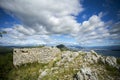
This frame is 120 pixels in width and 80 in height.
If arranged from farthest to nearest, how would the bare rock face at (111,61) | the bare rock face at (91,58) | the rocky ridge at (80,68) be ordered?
the bare rock face at (91,58), the bare rock face at (111,61), the rocky ridge at (80,68)

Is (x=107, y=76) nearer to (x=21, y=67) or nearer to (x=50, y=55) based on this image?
(x=50, y=55)

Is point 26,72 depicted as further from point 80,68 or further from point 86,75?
point 86,75

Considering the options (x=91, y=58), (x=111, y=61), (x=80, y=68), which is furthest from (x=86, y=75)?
(x=111, y=61)

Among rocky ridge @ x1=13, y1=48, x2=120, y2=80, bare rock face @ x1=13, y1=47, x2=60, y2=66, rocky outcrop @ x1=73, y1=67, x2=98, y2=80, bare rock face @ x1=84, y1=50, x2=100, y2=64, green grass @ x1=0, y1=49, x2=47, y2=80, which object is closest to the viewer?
rocky outcrop @ x1=73, y1=67, x2=98, y2=80

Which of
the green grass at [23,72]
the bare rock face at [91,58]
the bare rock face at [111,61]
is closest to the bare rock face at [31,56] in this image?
the green grass at [23,72]

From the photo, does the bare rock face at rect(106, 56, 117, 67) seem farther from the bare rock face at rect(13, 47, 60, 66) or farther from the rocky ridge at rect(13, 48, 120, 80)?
the bare rock face at rect(13, 47, 60, 66)

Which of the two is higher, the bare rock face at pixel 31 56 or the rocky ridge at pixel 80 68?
the bare rock face at pixel 31 56

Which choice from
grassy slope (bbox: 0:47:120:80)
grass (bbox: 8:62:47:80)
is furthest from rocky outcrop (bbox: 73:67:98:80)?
grass (bbox: 8:62:47:80)

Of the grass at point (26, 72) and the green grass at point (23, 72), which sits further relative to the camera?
the green grass at point (23, 72)

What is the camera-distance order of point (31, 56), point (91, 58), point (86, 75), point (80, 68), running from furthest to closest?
1. point (31, 56)
2. point (91, 58)
3. point (80, 68)
4. point (86, 75)

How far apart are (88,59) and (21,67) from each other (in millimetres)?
16119

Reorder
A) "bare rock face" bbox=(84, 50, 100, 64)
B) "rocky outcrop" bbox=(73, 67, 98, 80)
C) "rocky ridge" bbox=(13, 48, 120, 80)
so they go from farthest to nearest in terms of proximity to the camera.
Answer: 1. "bare rock face" bbox=(84, 50, 100, 64)
2. "rocky ridge" bbox=(13, 48, 120, 80)
3. "rocky outcrop" bbox=(73, 67, 98, 80)

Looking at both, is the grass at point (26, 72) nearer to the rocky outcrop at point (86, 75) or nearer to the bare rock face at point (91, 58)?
the rocky outcrop at point (86, 75)

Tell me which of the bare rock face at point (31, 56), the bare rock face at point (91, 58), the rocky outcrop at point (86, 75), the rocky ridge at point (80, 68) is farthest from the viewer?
the bare rock face at point (31, 56)
